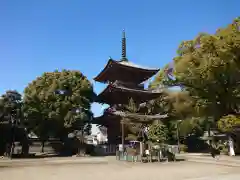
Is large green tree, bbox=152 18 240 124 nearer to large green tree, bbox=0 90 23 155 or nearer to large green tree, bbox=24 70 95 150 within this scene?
large green tree, bbox=24 70 95 150

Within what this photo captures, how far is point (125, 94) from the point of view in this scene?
32438mm

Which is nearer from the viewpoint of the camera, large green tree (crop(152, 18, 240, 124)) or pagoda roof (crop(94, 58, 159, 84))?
large green tree (crop(152, 18, 240, 124))

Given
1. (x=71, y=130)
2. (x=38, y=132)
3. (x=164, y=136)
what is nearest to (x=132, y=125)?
(x=164, y=136)

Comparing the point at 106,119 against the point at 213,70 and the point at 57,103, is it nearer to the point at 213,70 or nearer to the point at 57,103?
the point at 57,103

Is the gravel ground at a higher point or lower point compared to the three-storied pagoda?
lower

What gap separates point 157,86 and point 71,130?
14.3 metres

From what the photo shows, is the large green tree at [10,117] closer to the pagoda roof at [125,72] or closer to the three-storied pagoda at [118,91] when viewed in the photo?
the three-storied pagoda at [118,91]

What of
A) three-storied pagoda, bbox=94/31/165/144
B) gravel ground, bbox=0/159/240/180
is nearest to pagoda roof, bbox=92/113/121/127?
three-storied pagoda, bbox=94/31/165/144

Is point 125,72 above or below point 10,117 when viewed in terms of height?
above

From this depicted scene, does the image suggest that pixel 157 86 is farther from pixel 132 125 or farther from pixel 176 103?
pixel 132 125

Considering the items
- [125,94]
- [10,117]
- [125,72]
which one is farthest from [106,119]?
[10,117]

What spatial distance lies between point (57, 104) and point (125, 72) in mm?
11383

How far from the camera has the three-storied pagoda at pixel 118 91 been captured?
3183 cm

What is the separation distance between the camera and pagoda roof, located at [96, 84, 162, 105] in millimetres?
31031
